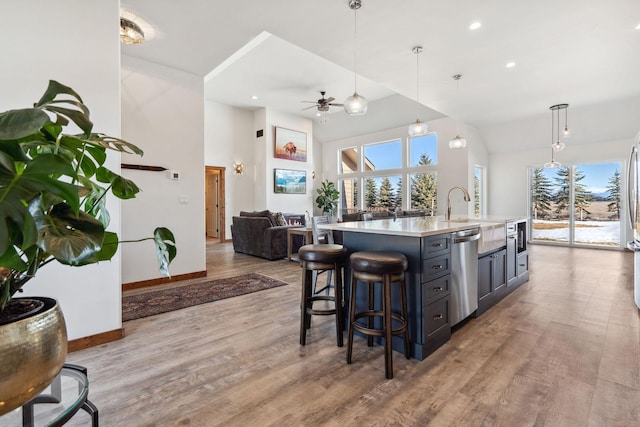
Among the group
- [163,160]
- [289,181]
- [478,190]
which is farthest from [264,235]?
[478,190]

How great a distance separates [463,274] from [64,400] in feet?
8.59

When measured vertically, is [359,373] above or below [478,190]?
below

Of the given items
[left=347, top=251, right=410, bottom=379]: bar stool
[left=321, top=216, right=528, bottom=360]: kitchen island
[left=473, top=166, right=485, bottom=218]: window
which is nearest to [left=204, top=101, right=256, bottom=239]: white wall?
[left=473, top=166, right=485, bottom=218]: window

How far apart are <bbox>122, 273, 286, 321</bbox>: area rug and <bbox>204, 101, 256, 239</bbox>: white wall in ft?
16.2

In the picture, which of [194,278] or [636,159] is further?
[194,278]

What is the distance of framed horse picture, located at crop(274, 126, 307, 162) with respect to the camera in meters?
9.16

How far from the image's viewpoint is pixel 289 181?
31.3 ft

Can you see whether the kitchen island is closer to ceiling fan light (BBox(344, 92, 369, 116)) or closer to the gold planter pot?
ceiling fan light (BBox(344, 92, 369, 116))

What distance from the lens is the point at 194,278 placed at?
14.7 ft

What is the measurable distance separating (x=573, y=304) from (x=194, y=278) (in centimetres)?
470

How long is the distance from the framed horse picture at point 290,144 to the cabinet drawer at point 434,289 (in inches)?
295

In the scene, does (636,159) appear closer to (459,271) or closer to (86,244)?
(459,271)

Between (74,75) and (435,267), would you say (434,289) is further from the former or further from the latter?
(74,75)

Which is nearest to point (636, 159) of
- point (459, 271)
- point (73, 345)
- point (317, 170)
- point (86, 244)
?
point (459, 271)
